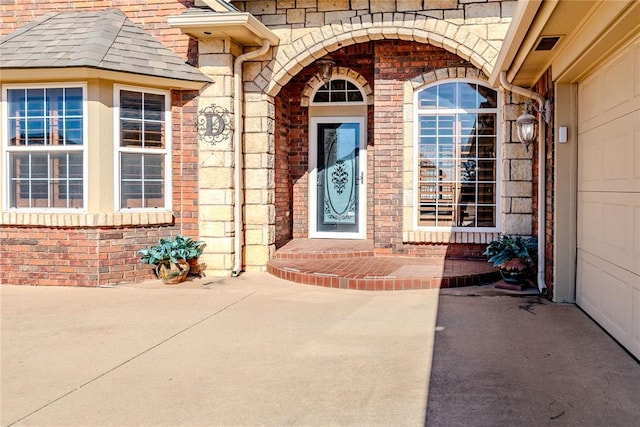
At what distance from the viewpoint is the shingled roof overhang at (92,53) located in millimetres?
7102

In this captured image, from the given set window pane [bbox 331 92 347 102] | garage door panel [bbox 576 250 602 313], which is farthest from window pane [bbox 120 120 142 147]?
garage door panel [bbox 576 250 602 313]

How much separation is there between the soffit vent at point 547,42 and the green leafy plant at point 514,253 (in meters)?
2.48

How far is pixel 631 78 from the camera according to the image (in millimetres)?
4297

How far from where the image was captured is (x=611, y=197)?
4.80 meters

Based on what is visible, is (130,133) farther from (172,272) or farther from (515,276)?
(515,276)

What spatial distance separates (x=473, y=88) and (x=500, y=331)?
4.59 metres

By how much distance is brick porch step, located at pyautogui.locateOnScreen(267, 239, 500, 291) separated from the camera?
7.01m

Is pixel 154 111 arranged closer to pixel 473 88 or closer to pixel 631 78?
pixel 473 88

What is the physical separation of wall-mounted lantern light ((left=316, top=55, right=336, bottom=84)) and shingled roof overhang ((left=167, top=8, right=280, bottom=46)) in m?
1.87

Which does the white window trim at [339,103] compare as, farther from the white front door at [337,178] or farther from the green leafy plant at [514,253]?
the green leafy plant at [514,253]

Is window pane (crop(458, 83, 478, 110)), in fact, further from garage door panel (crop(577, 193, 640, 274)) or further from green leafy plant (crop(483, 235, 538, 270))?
garage door panel (crop(577, 193, 640, 274))

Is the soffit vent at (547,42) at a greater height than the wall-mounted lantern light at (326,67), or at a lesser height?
lesser

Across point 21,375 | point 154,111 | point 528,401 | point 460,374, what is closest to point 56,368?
point 21,375

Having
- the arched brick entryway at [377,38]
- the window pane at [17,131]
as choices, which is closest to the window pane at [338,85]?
the arched brick entryway at [377,38]
